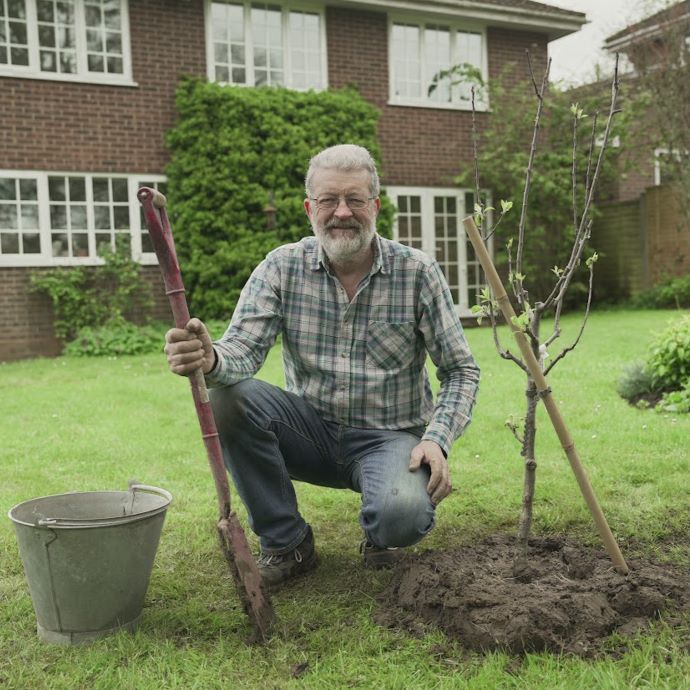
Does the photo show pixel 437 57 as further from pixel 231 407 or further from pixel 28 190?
pixel 231 407

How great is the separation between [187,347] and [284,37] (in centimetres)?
1147

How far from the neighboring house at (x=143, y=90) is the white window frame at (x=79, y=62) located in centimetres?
2

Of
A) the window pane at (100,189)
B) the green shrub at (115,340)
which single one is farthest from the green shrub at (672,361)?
the window pane at (100,189)

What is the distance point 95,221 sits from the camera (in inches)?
473

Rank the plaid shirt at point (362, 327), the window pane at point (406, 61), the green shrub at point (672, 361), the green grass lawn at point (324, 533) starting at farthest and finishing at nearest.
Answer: the window pane at point (406, 61)
the green shrub at point (672, 361)
the plaid shirt at point (362, 327)
the green grass lawn at point (324, 533)

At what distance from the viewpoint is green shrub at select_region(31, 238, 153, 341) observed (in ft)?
37.7

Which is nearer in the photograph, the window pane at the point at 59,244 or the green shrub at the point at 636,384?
the green shrub at the point at 636,384

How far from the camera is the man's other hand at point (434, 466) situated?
2963 millimetres

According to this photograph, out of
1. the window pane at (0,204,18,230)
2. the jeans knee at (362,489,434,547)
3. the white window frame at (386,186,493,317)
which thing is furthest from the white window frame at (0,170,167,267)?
the jeans knee at (362,489,434,547)

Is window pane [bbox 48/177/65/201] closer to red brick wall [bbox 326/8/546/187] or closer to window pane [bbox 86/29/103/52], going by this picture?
window pane [bbox 86/29/103/52]

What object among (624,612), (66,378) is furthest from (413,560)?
(66,378)

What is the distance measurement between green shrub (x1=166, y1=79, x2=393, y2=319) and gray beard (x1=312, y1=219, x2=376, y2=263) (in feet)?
28.5

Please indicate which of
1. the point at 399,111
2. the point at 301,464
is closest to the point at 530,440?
the point at 301,464

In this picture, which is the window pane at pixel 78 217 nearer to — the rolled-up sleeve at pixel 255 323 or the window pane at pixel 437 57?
the window pane at pixel 437 57
